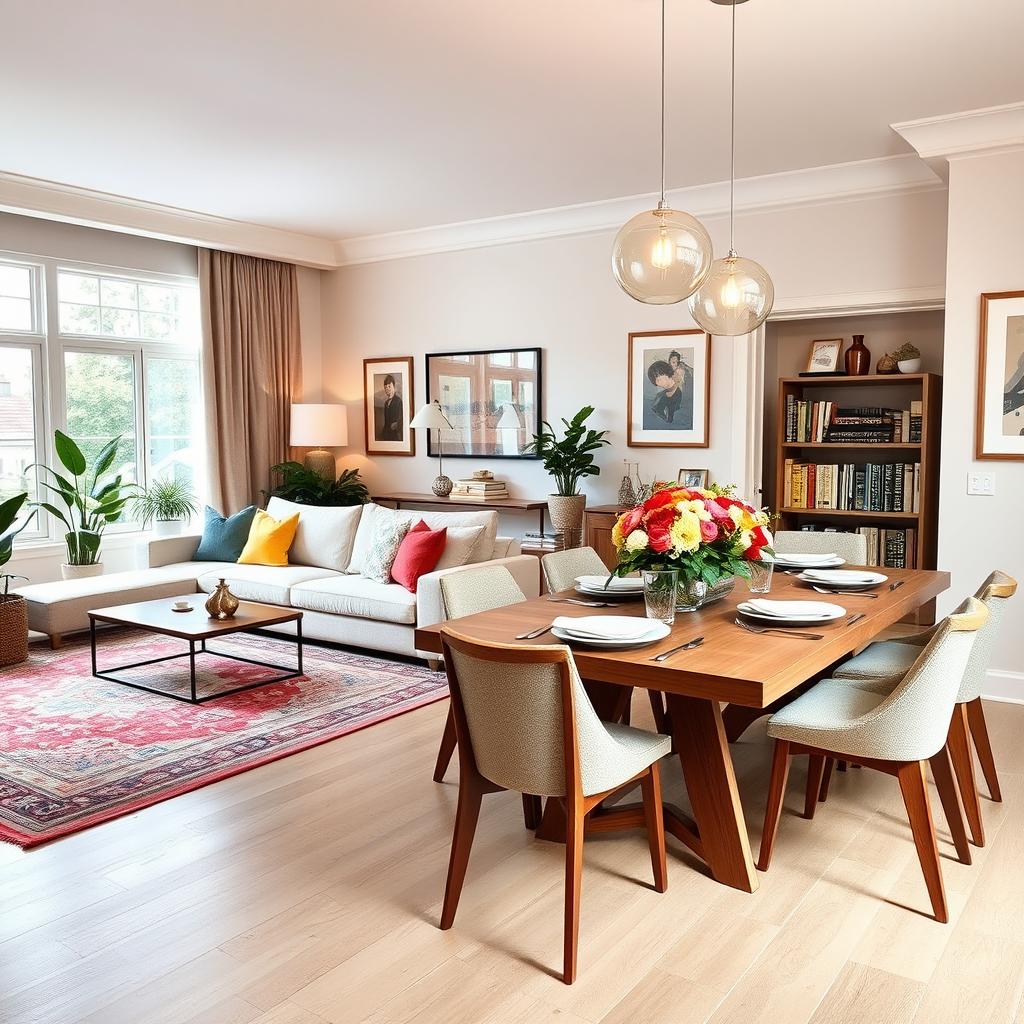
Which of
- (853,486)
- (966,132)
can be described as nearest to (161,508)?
(853,486)

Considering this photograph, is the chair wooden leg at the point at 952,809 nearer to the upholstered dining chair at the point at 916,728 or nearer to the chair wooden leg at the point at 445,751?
the upholstered dining chair at the point at 916,728

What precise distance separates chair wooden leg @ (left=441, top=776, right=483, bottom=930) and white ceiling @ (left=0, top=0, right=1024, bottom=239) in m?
2.58

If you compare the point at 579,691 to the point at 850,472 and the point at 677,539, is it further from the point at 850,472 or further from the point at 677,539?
the point at 850,472

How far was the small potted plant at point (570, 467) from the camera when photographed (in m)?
6.17

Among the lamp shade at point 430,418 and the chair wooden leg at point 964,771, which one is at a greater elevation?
the lamp shade at point 430,418

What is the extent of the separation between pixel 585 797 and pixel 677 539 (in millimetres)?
808

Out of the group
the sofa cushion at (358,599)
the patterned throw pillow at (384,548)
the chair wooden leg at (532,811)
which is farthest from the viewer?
the patterned throw pillow at (384,548)

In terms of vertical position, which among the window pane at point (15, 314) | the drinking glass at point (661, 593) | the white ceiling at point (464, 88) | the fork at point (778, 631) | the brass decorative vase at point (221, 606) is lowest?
the brass decorative vase at point (221, 606)

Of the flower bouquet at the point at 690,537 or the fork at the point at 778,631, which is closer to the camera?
the fork at the point at 778,631

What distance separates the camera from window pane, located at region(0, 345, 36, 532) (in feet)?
19.7

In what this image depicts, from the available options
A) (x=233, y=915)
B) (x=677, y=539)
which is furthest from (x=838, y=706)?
(x=233, y=915)

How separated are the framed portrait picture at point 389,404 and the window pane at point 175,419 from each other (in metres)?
1.30

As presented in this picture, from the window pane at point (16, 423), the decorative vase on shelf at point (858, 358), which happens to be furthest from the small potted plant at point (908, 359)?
the window pane at point (16, 423)

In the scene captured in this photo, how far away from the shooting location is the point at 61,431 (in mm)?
6246
